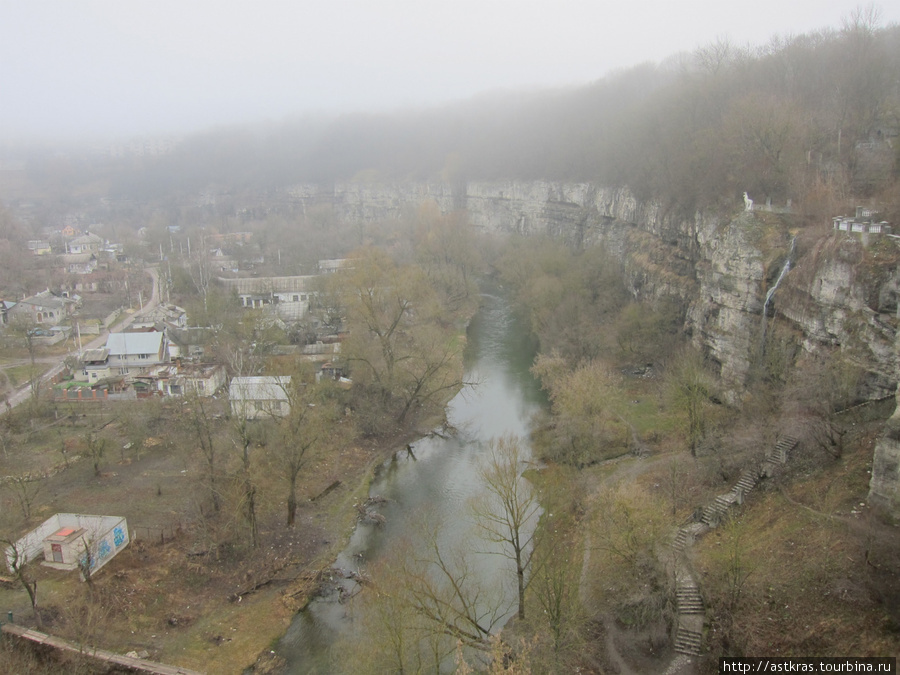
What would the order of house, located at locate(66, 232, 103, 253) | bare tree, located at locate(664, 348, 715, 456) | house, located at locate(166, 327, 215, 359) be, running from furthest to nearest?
house, located at locate(66, 232, 103, 253) → house, located at locate(166, 327, 215, 359) → bare tree, located at locate(664, 348, 715, 456)

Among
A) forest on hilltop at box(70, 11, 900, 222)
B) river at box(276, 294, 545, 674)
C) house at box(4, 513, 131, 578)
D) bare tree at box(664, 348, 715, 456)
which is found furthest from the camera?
forest on hilltop at box(70, 11, 900, 222)

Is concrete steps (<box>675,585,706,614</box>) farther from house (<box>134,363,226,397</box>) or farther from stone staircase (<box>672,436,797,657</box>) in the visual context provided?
house (<box>134,363,226,397</box>)

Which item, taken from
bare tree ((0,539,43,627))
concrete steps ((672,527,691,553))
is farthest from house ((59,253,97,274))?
concrete steps ((672,527,691,553))

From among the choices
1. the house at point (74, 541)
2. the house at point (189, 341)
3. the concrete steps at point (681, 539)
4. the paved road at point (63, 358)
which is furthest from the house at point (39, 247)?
the concrete steps at point (681, 539)

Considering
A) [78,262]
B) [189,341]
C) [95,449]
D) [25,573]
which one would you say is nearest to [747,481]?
[25,573]

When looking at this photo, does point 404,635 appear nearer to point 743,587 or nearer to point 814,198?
point 743,587
